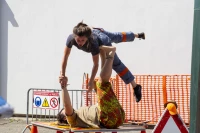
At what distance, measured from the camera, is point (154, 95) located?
1100cm

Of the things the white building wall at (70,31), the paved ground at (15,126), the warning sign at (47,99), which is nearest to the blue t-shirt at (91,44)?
the paved ground at (15,126)

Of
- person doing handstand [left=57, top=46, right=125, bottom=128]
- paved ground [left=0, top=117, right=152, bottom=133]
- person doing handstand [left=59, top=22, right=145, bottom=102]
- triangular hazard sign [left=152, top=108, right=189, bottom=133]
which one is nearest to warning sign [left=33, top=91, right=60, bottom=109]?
paved ground [left=0, top=117, right=152, bottom=133]

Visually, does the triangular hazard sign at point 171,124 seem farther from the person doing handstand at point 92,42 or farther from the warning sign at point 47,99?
the warning sign at point 47,99

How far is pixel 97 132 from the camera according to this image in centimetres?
627

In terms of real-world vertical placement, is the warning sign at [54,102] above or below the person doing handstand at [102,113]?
below

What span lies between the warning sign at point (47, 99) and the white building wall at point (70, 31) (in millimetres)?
1685

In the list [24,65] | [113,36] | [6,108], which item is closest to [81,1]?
[24,65]

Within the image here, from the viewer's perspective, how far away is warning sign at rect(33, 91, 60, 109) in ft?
34.5

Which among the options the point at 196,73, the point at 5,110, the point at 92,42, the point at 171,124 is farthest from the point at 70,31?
the point at 5,110

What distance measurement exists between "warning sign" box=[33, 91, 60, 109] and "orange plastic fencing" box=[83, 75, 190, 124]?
63 centimetres

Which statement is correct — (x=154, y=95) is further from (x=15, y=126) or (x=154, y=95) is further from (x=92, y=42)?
(x=92, y=42)

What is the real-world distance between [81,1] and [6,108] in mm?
8350

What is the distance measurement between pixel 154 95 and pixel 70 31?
2691 millimetres

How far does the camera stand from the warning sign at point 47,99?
414 inches
